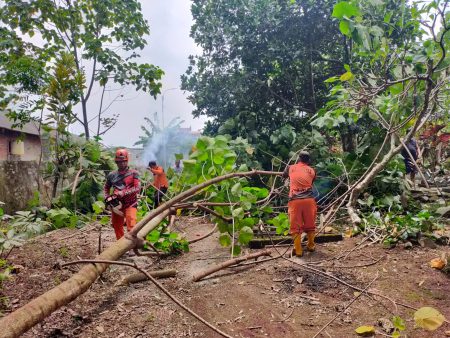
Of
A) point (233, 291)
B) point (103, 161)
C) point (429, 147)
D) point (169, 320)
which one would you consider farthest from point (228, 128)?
point (169, 320)

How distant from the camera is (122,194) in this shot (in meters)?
5.02

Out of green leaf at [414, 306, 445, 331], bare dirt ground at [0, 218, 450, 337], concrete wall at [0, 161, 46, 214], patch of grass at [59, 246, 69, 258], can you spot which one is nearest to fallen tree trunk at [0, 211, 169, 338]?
bare dirt ground at [0, 218, 450, 337]

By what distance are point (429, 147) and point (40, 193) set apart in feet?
32.6

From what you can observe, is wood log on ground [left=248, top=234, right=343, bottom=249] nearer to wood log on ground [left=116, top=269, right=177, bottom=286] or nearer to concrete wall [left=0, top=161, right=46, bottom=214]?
wood log on ground [left=116, top=269, right=177, bottom=286]

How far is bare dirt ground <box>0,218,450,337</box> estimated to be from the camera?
291 cm

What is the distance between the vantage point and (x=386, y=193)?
705 cm

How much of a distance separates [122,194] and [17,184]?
3141mm

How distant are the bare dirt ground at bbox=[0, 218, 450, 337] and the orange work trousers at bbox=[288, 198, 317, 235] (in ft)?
1.45

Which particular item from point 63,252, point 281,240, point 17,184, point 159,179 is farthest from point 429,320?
point 17,184

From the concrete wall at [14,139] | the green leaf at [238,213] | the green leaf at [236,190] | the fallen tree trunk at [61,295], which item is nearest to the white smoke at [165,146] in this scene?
the concrete wall at [14,139]

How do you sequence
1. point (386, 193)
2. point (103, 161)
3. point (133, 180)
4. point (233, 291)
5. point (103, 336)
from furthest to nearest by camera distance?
point (103, 161) → point (386, 193) → point (133, 180) → point (233, 291) → point (103, 336)

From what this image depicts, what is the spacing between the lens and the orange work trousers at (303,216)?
4.88 m

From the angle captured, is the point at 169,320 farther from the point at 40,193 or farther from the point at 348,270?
the point at 40,193

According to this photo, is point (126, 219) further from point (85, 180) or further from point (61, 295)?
point (85, 180)
